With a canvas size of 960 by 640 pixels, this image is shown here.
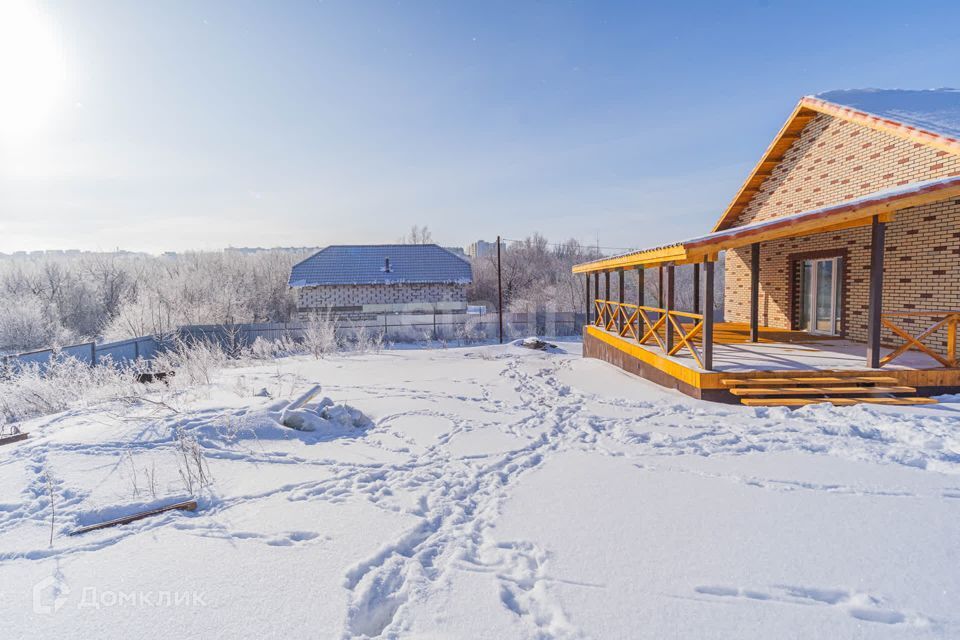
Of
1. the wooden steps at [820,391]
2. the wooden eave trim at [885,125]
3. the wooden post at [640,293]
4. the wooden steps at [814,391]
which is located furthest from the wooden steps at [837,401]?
the wooden eave trim at [885,125]

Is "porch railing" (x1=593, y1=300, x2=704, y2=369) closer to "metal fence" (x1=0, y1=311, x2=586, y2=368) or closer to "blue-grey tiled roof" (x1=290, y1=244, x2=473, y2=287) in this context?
"metal fence" (x1=0, y1=311, x2=586, y2=368)

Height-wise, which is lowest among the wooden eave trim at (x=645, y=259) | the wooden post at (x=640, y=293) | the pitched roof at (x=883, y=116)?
the wooden post at (x=640, y=293)

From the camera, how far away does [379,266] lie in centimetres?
2231

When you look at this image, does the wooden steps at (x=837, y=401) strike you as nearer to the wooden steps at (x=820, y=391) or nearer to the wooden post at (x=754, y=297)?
the wooden steps at (x=820, y=391)

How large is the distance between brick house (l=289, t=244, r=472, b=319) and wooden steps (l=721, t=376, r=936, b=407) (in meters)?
16.9

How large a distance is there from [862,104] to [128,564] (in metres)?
13.0

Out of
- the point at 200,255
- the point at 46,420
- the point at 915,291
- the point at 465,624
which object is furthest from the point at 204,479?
the point at 200,255

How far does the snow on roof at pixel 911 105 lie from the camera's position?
717 centimetres

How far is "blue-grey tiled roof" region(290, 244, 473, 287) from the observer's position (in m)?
21.5

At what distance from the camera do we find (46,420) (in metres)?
5.91

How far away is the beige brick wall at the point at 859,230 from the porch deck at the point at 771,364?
103 centimetres

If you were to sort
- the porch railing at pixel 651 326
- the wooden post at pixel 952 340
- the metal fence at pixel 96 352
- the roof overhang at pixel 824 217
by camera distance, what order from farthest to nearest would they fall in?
the metal fence at pixel 96 352
the porch railing at pixel 651 326
the wooden post at pixel 952 340
the roof overhang at pixel 824 217

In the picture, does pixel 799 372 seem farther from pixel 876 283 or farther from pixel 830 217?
pixel 830 217

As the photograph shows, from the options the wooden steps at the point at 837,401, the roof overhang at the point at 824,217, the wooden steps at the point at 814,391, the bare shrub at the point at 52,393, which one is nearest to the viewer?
the roof overhang at the point at 824,217
